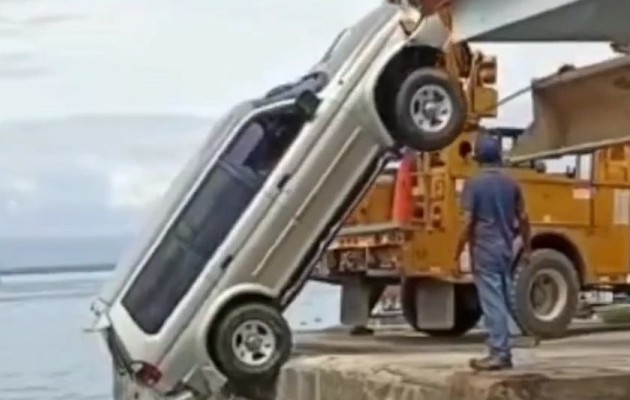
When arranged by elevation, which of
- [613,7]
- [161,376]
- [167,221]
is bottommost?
[161,376]

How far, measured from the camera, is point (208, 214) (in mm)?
14672

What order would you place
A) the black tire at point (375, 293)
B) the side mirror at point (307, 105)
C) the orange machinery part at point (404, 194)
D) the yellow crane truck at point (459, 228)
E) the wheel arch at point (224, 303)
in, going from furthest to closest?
the black tire at point (375, 293) → the orange machinery part at point (404, 194) → the yellow crane truck at point (459, 228) → the side mirror at point (307, 105) → the wheel arch at point (224, 303)

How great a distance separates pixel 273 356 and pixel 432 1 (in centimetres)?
374

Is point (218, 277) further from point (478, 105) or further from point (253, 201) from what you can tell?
point (478, 105)

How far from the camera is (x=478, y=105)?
17172 mm

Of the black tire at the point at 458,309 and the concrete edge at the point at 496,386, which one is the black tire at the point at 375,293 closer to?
the black tire at the point at 458,309

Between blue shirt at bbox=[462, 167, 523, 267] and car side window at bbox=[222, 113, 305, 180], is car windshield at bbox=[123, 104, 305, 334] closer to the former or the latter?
car side window at bbox=[222, 113, 305, 180]

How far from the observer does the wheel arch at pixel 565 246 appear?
17391mm

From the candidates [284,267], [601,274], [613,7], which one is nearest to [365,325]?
[601,274]

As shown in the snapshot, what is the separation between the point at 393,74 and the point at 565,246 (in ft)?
11.3

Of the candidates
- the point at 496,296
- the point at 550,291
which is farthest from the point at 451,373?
the point at 550,291

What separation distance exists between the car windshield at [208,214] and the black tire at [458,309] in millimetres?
3825

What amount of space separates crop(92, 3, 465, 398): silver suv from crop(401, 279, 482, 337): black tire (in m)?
3.31

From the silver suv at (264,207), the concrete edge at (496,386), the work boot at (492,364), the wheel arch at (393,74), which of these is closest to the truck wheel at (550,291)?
the silver suv at (264,207)
